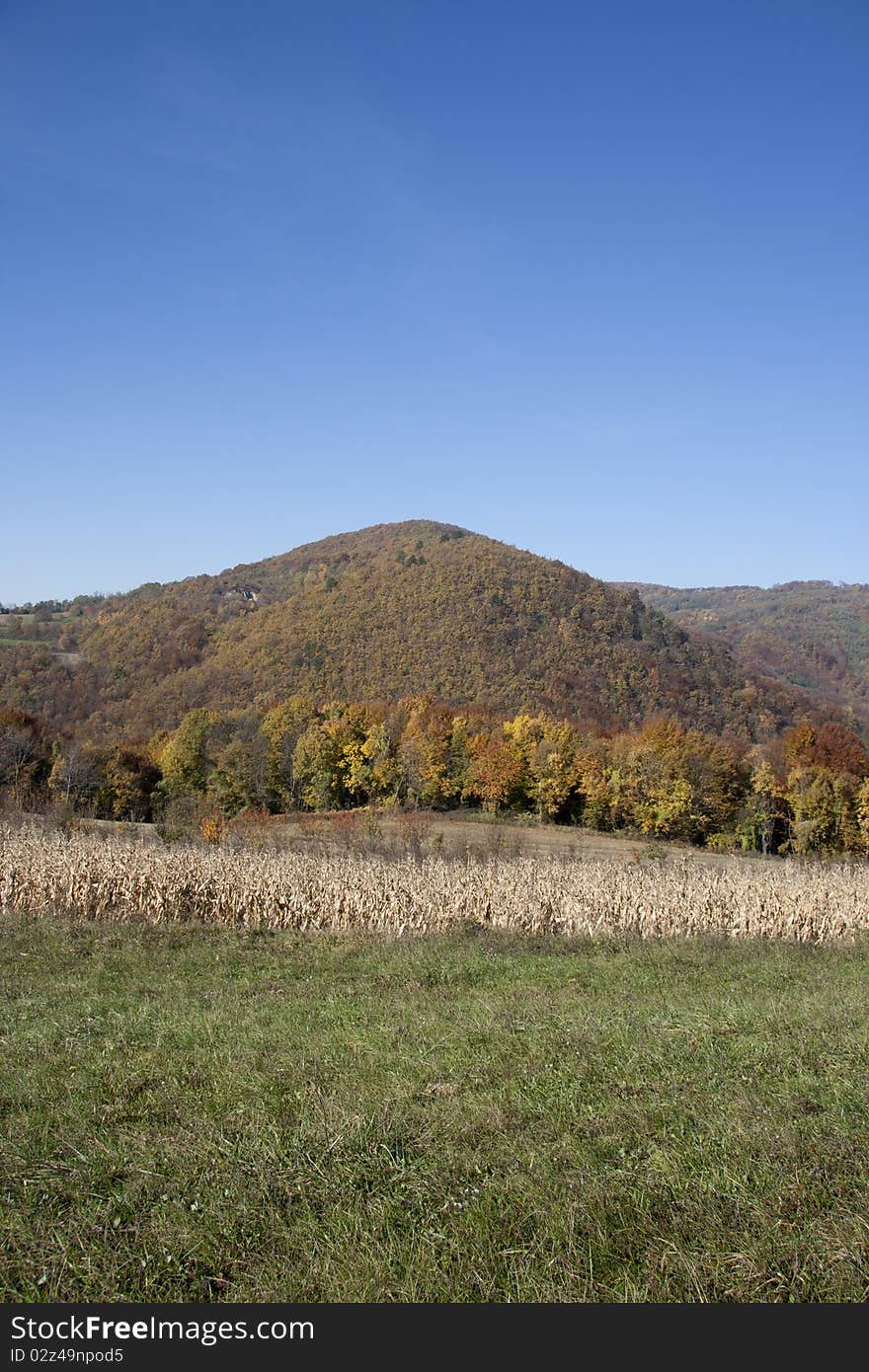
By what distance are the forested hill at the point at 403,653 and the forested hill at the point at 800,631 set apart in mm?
15699

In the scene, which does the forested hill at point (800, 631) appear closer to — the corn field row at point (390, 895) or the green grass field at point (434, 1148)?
the corn field row at point (390, 895)

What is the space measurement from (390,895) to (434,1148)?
10710mm

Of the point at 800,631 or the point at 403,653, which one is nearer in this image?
the point at 403,653

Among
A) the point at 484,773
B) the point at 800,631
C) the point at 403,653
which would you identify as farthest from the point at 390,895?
the point at 800,631

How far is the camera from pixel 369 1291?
3.16 m

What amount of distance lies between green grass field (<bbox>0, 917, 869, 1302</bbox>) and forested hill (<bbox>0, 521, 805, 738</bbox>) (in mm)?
70634

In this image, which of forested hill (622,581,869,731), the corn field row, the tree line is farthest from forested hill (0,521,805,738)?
the corn field row

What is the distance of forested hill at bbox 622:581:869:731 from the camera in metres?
118

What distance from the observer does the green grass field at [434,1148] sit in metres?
3.30

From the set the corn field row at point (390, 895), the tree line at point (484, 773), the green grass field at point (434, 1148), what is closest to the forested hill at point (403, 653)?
the tree line at point (484, 773)

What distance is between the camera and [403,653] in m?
97.6

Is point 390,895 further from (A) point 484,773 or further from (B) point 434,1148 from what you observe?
(A) point 484,773

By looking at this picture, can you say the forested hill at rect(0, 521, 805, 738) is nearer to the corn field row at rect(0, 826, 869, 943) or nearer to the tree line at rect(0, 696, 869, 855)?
the tree line at rect(0, 696, 869, 855)

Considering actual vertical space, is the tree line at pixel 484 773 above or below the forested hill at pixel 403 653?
A: below
